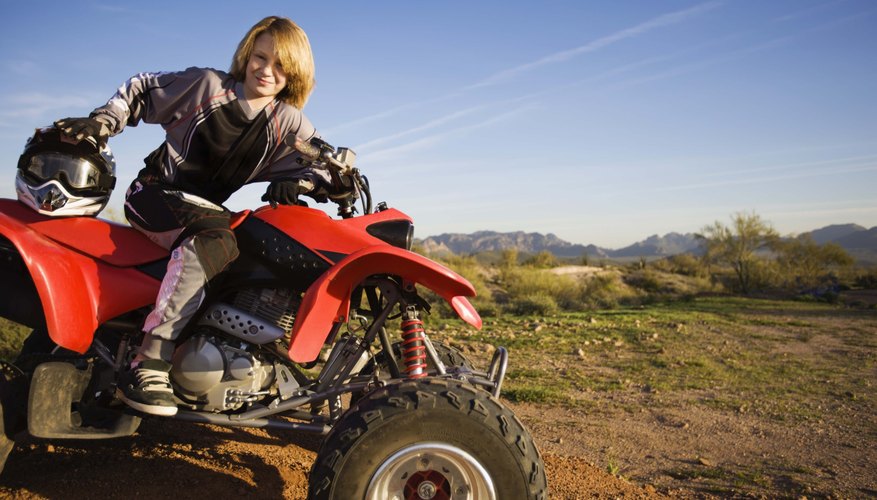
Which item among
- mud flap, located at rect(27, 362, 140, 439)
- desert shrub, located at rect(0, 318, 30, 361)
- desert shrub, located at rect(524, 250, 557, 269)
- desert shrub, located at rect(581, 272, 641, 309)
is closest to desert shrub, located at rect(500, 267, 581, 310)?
desert shrub, located at rect(581, 272, 641, 309)

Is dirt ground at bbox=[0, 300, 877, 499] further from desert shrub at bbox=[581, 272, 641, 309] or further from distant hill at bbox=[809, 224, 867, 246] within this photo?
distant hill at bbox=[809, 224, 867, 246]

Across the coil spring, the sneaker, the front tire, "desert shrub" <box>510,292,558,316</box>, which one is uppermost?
the coil spring

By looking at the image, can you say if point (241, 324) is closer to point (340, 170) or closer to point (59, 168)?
point (340, 170)

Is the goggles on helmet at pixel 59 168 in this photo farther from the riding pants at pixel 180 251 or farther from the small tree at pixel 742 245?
the small tree at pixel 742 245

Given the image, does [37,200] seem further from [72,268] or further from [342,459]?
[342,459]

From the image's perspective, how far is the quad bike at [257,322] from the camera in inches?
108

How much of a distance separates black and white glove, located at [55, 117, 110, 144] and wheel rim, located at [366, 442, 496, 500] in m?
2.04

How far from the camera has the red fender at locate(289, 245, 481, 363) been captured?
278cm

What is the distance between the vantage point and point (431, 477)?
2.69 metres

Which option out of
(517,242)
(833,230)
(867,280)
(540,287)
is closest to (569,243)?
(517,242)

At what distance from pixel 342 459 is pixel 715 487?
3.00 meters

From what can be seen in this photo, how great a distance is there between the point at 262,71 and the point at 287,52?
171 mm

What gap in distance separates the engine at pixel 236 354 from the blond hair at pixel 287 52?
1.22 metres

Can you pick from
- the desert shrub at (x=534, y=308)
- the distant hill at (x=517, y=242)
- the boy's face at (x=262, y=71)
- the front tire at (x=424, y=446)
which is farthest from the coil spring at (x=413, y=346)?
the distant hill at (x=517, y=242)
